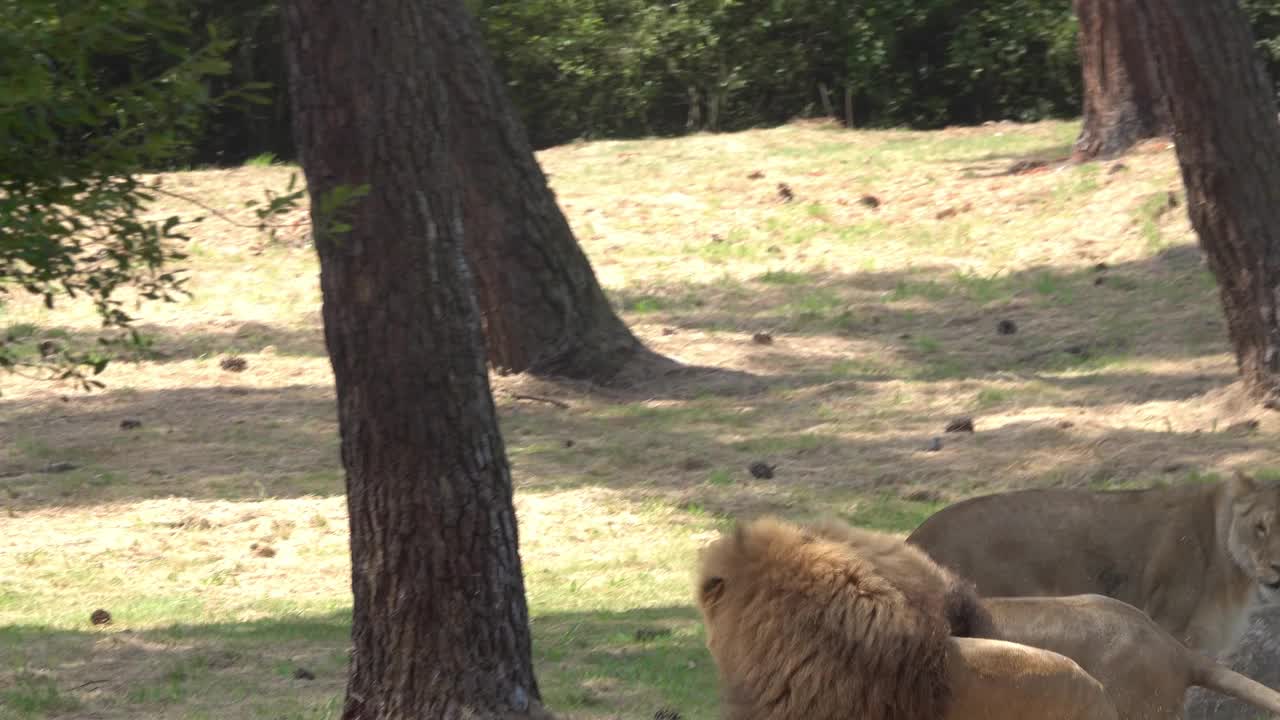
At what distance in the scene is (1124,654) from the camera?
4.56 m

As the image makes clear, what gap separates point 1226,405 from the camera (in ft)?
37.3

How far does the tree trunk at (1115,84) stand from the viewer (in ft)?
61.4

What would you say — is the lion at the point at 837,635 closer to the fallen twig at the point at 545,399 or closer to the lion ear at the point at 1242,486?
the lion ear at the point at 1242,486

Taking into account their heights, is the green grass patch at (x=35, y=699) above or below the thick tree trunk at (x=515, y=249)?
below

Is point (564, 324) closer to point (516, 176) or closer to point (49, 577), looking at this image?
point (516, 176)

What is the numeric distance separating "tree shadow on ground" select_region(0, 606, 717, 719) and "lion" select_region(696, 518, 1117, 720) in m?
2.80

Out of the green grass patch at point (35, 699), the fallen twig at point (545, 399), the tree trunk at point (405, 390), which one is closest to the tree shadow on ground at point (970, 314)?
the fallen twig at point (545, 399)

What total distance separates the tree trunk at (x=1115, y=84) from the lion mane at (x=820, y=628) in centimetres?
1611

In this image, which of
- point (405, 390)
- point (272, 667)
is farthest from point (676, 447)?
point (405, 390)

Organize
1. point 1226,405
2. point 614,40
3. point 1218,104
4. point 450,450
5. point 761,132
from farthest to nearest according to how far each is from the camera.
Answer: point 614,40 < point 761,132 < point 1226,405 < point 1218,104 < point 450,450

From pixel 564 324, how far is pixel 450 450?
27.0 ft

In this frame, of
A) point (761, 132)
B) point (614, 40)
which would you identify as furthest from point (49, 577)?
point (614, 40)

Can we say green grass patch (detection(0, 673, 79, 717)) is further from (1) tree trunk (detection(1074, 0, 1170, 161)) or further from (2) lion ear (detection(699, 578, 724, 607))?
(1) tree trunk (detection(1074, 0, 1170, 161))

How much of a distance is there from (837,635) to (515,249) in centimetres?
1007
